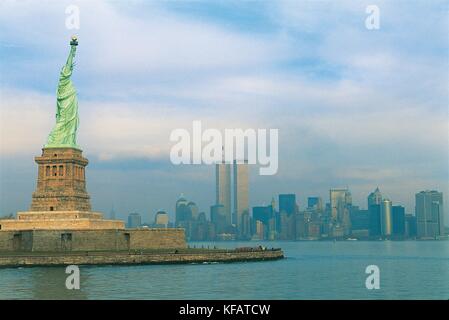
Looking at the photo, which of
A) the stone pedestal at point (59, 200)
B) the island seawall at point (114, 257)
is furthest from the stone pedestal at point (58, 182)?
the island seawall at point (114, 257)

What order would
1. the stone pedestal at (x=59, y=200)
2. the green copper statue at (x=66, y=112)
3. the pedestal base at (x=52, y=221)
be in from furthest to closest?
the green copper statue at (x=66, y=112) → the stone pedestal at (x=59, y=200) → the pedestal base at (x=52, y=221)

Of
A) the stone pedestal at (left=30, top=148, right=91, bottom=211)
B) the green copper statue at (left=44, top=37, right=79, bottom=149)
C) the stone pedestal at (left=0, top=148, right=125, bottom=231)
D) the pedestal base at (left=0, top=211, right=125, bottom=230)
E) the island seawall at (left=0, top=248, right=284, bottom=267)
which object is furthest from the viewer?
the green copper statue at (left=44, top=37, right=79, bottom=149)

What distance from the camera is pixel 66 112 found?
232 feet

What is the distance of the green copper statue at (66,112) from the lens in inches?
2739

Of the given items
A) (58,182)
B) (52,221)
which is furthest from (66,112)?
(52,221)

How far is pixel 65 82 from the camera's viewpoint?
70.9 m

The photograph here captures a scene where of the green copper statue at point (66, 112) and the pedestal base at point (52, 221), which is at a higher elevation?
the green copper statue at point (66, 112)

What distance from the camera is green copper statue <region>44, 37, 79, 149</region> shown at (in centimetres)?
6956

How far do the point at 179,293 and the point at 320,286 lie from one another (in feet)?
42.7

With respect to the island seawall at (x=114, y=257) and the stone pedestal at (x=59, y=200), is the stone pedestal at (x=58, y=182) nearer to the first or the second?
the stone pedestal at (x=59, y=200)

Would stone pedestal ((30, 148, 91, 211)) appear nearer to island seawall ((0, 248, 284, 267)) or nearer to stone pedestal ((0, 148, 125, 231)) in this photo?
stone pedestal ((0, 148, 125, 231))

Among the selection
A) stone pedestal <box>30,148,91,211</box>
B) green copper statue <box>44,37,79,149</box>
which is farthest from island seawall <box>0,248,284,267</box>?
green copper statue <box>44,37,79,149</box>
